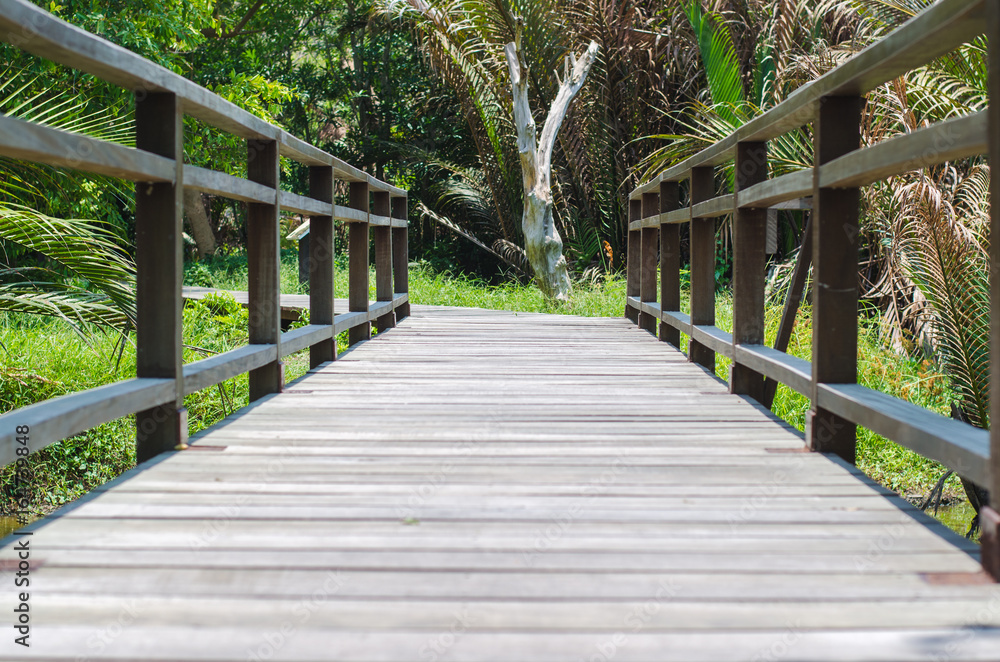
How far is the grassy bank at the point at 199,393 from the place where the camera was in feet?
16.6

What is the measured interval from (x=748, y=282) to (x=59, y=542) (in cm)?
269

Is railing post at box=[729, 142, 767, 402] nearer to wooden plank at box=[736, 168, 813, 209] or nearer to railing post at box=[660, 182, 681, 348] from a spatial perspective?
wooden plank at box=[736, 168, 813, 209]

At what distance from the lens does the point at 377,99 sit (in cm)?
1582

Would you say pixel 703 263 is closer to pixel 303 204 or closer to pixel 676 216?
pixel 676 216

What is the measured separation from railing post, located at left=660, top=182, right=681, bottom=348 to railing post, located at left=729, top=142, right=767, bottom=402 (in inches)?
60.8

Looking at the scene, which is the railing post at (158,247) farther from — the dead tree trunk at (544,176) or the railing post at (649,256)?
the dead tree trunk at (544,176)

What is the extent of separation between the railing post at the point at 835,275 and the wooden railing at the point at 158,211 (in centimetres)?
193

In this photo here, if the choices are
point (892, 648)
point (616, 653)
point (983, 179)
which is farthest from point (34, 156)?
point (983, 179)

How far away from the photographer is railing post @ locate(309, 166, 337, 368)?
4.34 metres

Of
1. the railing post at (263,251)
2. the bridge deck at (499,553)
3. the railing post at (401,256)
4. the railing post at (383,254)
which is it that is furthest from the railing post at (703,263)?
the railing post at (401,256)

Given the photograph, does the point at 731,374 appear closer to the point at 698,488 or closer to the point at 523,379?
the point at 523,379

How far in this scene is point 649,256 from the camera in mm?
6000

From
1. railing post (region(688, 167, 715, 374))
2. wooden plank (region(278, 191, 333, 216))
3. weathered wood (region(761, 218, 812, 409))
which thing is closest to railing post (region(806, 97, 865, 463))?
weathered wood (region(761, 218, 812, 409))

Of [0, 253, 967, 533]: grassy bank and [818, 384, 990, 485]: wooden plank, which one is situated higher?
[818, 384, 990, 485]: wooden plank
